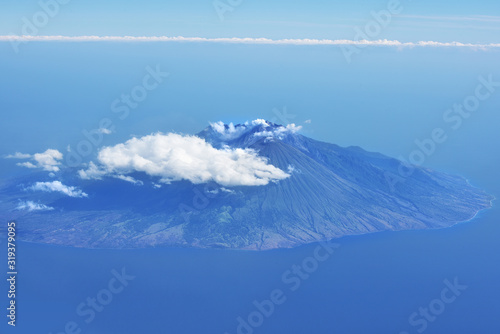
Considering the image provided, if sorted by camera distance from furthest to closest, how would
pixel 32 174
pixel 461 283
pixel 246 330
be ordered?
pixel 32 174, pixel 461 283, pixel 246 330

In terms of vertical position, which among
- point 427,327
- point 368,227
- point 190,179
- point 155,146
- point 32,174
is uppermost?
point 32,174

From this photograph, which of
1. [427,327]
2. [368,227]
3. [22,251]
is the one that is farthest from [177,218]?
[427,327]

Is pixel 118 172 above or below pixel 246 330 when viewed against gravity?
above

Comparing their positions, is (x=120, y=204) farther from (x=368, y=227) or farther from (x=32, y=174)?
(x=368, y=227)

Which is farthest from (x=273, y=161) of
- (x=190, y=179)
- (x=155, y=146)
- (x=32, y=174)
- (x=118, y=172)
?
(x=32, y=174)

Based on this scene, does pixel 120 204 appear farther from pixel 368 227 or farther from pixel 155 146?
pixel 368 227

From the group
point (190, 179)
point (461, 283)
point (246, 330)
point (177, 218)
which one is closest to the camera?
point (246, 330)

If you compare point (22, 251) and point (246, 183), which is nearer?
point (22, 251)
